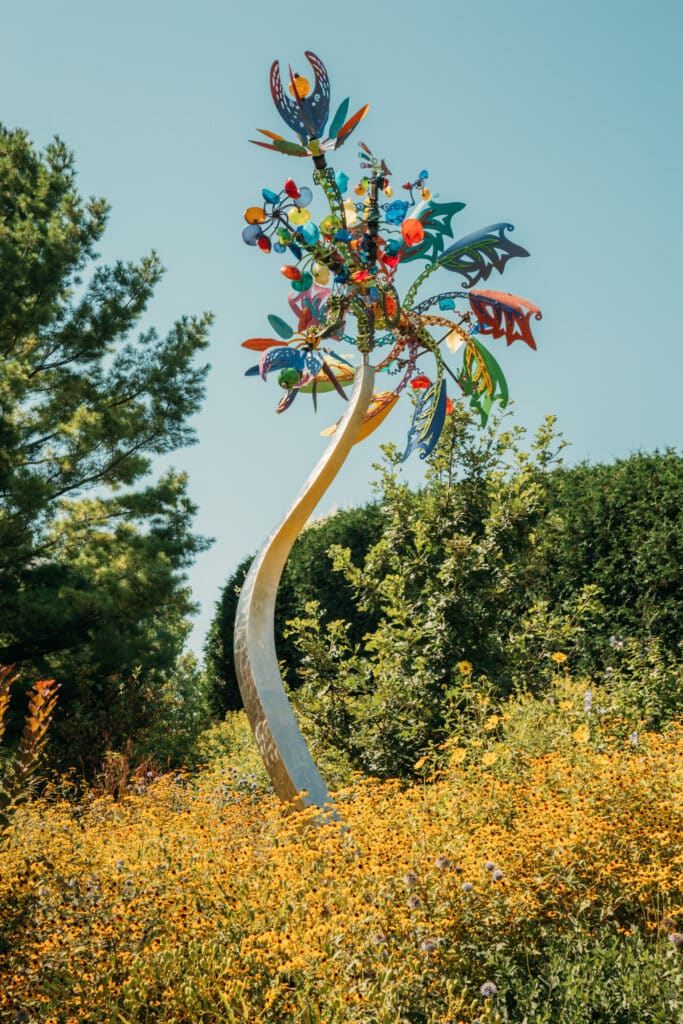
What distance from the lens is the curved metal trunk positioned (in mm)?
4398

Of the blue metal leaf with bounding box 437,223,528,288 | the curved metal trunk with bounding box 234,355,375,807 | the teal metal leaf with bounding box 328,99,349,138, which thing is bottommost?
the curved metal trunk with bounding box 234,355,375,807

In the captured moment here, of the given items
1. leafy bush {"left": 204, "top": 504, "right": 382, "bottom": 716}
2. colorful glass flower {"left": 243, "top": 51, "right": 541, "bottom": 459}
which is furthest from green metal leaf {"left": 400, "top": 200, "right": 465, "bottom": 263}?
leafy bush {"left": 204, "top": 504, "right": 382, "bottom": 716}

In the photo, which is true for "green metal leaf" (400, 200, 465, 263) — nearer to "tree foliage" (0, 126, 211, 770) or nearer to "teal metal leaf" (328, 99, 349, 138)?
"teal metal leaf" (328, 99, 349, 138)

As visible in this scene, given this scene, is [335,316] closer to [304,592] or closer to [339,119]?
[339,119]

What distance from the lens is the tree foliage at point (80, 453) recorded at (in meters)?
8.66

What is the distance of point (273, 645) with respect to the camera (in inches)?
187

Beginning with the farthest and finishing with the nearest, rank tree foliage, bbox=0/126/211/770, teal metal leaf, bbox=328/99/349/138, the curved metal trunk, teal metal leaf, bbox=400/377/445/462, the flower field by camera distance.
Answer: tree foliage, bbox=0/126/211/770, teal metal leaf, bbox=400/377/445/462, teal metal leaf, bbox=328/99/349/138, the curved metal trunk, the flower field

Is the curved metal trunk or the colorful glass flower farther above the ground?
the colorful glass flower

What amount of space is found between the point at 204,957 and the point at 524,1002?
985 millimetres

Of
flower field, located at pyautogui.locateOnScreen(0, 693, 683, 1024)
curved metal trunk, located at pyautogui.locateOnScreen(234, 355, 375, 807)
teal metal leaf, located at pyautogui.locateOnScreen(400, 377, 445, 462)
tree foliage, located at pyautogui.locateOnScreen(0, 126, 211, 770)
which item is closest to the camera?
flower field, located at pyautogui.locateOnScreen(0, 693, 683, 1024)

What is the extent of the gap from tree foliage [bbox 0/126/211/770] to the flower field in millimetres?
4661

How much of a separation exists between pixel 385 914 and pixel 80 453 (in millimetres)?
7817

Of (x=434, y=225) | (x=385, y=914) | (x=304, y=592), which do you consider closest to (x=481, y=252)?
(x=434, y=225)

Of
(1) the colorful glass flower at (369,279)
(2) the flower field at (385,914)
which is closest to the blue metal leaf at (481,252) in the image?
(1) the colorful glass flower at (369,279)
